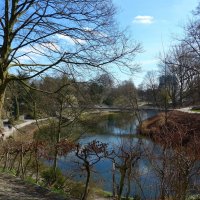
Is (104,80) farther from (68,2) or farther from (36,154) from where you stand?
(36,154)

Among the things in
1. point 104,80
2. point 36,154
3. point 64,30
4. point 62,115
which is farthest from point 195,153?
point 62,115

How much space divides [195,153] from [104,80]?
370 cm

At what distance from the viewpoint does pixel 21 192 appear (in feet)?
27.0

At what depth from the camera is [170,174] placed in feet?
23.6

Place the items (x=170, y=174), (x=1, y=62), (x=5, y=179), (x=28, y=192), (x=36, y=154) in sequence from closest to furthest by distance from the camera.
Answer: (x=170, y=174)
(x=28, y=192)
(x=1, y=62)
(x=5, y=179)
(x=36, y=154)

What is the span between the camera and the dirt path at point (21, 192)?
7.78 meters

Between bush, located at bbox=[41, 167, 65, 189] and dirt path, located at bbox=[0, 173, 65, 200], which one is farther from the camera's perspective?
bush, located at bbox=[41, 167, 65, 189]

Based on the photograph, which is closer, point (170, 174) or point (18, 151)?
point (170, 174)

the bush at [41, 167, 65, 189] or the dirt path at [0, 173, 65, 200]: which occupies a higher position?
the dirt path at [0, 173, 65, 200]

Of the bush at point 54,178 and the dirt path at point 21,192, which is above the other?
the dirt path at point 21,192

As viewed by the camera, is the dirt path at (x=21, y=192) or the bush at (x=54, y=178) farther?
the bush at (x=54, y=178)

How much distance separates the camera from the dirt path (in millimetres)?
7781

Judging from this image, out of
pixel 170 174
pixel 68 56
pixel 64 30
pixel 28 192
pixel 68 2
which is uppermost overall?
pixel 68 2

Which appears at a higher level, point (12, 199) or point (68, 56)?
point (68, 56)
